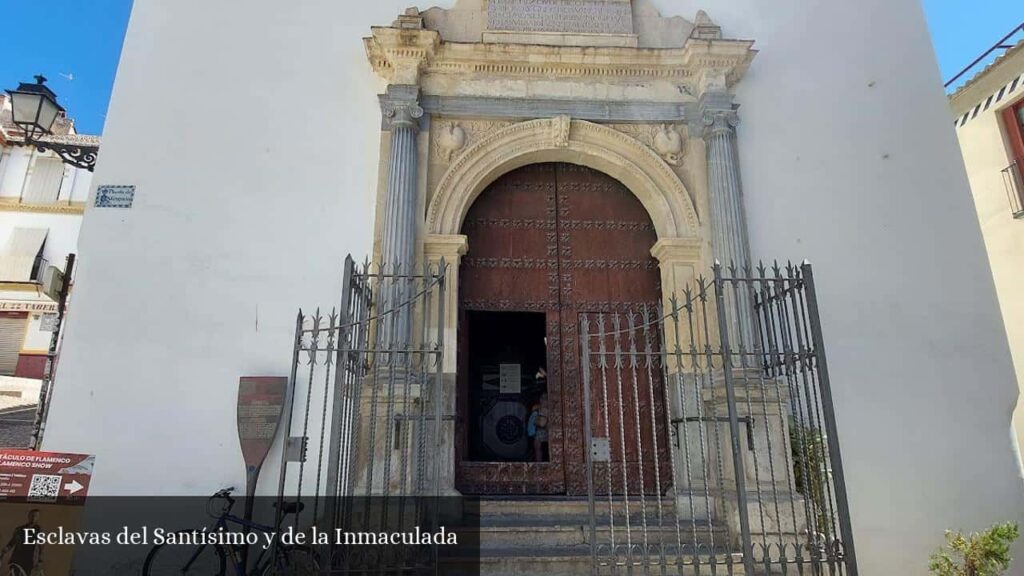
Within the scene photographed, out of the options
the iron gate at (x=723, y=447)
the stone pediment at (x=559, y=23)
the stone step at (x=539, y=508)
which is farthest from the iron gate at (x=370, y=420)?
the stone pediment at (x=559, y=23)

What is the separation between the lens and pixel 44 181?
1595cm

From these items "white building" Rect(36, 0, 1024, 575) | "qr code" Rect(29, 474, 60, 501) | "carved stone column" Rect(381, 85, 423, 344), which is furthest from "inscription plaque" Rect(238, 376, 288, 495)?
"qr code" Rect(29, 474, 60, 501)

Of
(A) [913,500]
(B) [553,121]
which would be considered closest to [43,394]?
(B) [553,121]

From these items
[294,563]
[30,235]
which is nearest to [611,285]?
[294,563]

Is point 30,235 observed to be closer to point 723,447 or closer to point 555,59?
point 555,59

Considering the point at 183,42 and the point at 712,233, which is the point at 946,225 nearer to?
the point at 712,233

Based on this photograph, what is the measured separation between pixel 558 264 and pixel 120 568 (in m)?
3.69

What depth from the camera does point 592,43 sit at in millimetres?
5461

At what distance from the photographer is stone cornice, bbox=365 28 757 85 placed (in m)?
5.19

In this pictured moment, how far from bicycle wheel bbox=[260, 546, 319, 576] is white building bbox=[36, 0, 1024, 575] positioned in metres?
0.61

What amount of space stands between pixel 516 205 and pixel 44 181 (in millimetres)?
15611

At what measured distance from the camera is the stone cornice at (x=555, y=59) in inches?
204

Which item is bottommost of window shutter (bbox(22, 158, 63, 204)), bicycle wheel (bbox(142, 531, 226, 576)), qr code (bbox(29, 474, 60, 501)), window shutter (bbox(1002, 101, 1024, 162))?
bicycle wheel (bbox(142, 531, 226, 576))

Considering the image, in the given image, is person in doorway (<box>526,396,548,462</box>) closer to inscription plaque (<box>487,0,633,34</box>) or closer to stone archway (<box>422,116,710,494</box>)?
stone archway (<box>422,116,710,494</box>)
